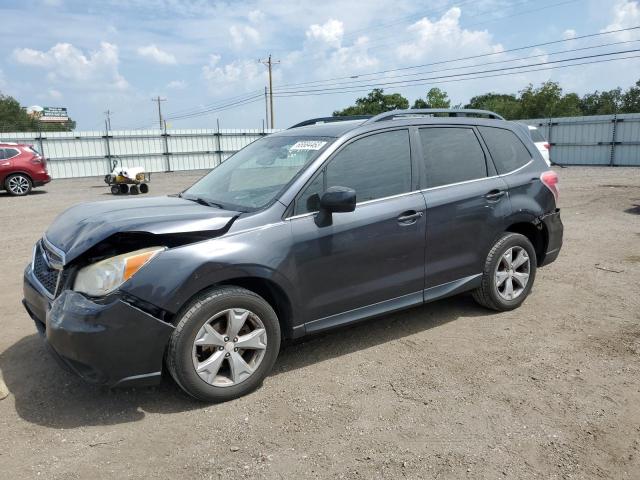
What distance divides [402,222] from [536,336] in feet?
5.00

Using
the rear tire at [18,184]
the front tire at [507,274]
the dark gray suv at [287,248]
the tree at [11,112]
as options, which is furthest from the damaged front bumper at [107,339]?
the tree at [11,112]

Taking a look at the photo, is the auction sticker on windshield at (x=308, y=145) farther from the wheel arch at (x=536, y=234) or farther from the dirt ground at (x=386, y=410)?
the wheel arch at (x=536, y=234)

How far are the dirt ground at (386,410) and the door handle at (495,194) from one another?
109cm

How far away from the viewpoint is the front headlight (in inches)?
114

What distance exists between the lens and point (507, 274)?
4.67m

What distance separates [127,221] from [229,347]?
3.25 ft

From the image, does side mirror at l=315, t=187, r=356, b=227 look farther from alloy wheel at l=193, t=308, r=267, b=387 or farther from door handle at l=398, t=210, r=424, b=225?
alloy wheel at l=193, t=308, r=267, b=387

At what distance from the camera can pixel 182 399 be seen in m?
3.30

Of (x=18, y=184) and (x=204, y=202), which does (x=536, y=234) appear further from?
(x=18, y=184)

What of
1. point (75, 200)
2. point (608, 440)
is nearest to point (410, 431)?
point (608, 440)

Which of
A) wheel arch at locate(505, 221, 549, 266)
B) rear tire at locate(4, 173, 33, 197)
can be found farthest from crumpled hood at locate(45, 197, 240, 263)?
rear tire at locate(4, 173, 33, 197)

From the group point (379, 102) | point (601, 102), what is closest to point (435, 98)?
point (379, 102)

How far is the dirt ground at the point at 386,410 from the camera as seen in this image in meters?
2.63

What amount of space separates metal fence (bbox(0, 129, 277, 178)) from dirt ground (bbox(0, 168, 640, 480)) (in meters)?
22.7
